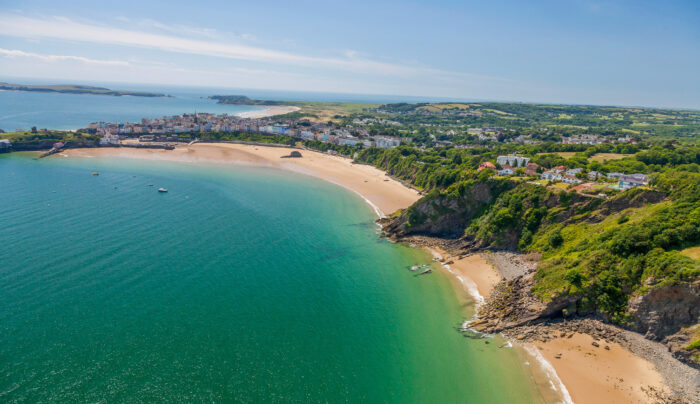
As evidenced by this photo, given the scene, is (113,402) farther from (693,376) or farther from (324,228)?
(693,376)

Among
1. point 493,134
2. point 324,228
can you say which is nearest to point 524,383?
point 324,228

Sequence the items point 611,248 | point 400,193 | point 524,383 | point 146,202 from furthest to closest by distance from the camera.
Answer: point 400,193
point 146,202
point 611,248
point 524,383

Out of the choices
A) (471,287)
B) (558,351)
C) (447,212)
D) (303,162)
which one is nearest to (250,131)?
(303,162)

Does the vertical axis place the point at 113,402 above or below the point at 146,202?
below

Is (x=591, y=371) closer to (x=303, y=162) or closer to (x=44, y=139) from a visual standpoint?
(x=303, y=162)

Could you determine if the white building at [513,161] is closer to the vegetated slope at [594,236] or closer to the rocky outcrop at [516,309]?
the vegetated slope at [594,236]

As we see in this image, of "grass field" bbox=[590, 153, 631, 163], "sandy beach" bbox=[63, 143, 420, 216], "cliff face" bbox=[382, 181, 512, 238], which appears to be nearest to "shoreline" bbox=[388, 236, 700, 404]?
"cliff face" bbox=[382, 181, 512, 238]

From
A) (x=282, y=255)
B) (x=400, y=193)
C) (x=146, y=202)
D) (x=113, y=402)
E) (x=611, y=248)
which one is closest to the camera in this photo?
(x=113, y=402)

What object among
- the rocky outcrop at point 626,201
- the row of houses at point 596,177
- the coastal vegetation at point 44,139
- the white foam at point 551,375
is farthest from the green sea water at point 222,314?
the coastal vegetation at point 44,139

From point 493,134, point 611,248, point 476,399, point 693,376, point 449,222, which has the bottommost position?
point 476,399
